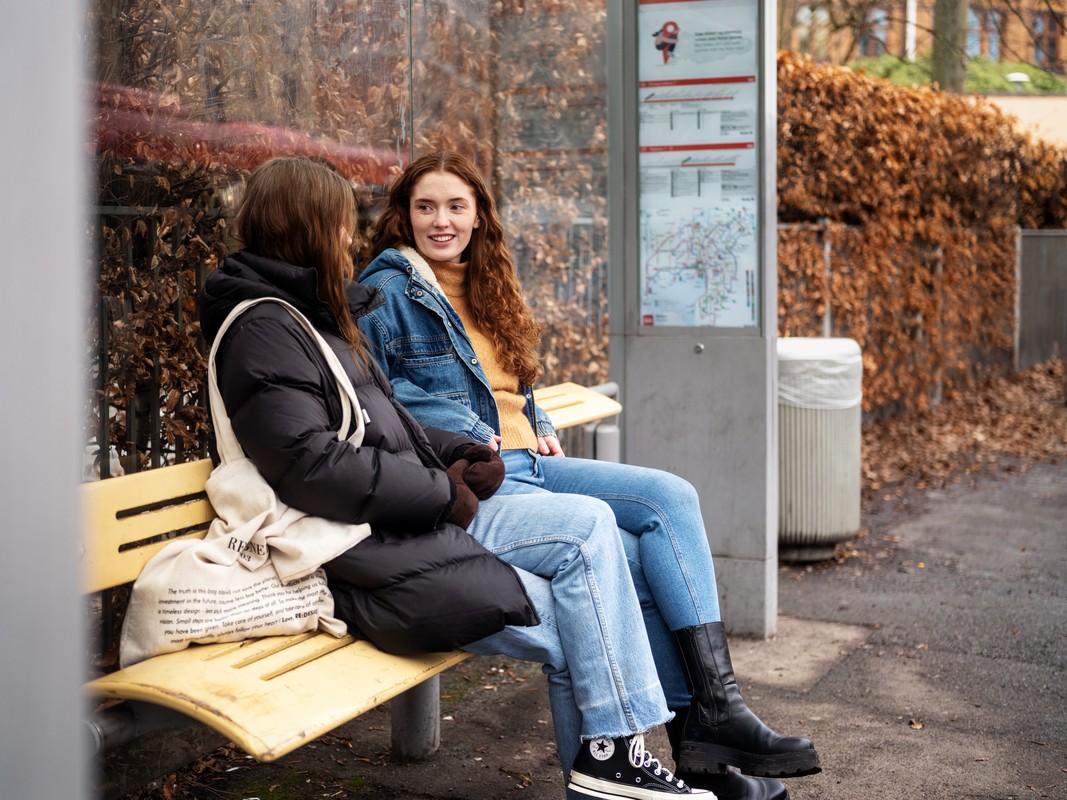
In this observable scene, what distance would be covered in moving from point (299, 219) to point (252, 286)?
0.20 meters

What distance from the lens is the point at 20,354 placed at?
1.20 m

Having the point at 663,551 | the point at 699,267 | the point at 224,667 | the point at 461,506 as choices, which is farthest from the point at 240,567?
the point at 699,267

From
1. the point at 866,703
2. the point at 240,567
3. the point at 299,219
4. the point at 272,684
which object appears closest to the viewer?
the point at 272,684

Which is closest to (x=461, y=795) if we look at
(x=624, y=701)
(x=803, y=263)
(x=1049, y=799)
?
(x=624, y=701)

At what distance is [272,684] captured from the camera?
2402 millimetres

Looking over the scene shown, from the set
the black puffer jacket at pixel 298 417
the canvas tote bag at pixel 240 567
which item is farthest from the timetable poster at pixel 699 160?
the canvas tote bag at pixel 240 567

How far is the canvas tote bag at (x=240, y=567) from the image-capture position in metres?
2.54

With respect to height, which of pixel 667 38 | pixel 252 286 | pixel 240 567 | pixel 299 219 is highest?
pixel 667 38

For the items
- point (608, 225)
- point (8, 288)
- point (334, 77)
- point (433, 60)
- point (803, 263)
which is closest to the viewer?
point (8, 288)

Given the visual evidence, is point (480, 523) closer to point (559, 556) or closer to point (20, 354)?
point (559, 556)

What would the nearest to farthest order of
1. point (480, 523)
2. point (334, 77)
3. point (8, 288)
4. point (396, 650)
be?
point (8, 288) < point (396, 650) < point (480, 523) < point (334, 77)

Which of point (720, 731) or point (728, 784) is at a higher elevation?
point (720, 731)

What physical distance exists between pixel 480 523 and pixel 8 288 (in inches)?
79.9

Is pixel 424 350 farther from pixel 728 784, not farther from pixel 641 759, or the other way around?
pixel 728 784
